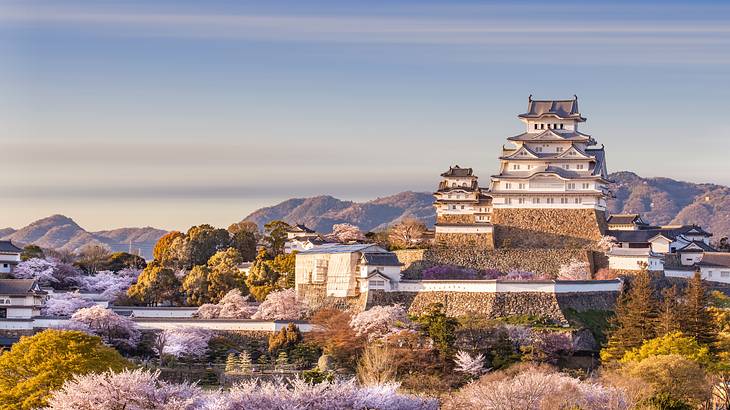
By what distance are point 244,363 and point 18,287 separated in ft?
40.7

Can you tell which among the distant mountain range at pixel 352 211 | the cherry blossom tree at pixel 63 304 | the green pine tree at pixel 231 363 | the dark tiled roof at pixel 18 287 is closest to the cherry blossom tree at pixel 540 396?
the green pine tree at pixel 231 363

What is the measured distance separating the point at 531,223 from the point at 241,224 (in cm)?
2433

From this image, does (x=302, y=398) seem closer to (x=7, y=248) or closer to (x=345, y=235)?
(x=7, y=248)

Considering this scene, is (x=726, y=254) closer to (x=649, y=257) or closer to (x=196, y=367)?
(x=649, y=257)

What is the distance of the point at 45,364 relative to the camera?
1704 inches

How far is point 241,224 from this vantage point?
3260 inches

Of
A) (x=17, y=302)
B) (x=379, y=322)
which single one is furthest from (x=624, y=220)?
(x=17, y=302)

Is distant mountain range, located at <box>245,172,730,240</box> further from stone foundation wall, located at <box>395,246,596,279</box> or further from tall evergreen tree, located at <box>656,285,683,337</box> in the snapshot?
tall evergreen tree, located at <box>656,285,683,337</box>

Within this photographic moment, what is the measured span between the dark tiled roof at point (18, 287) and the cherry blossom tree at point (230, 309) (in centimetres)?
725

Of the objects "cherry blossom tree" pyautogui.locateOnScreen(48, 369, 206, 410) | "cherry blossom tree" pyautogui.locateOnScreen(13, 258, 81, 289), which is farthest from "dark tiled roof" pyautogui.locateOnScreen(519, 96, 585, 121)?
"cherry blossom tree" pyautogui.locateOnScreen(48, 369, 206, 410)

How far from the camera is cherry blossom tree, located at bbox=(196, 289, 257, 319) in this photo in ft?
203

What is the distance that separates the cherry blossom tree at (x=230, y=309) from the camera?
61875 mm

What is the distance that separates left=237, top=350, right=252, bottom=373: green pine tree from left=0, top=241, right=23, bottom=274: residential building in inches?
736

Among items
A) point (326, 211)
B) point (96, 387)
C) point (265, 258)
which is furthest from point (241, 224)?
point (326, 211)
